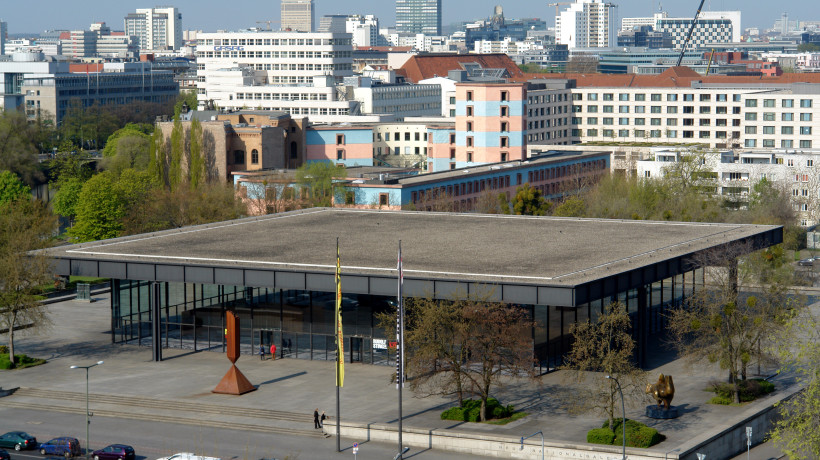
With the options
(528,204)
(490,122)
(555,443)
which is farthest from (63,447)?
(490,122)

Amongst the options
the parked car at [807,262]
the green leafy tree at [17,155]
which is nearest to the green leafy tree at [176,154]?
the green leafy tree at [17,155]

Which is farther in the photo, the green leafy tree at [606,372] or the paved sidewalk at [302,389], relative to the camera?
the paved sidewalk at [302,389]

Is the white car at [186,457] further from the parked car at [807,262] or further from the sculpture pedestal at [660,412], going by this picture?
the parked car at [807,262]

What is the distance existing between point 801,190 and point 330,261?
82.0 meters

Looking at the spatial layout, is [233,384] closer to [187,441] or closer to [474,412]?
[187,441]

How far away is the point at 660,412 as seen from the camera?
63.3 meters

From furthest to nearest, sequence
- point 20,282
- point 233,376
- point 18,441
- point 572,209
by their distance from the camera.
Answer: point 572,209
point 20,282
point 233,376
point 18,441

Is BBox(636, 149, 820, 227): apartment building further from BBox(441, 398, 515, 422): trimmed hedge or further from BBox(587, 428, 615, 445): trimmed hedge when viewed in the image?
BBox(587, 428, 615, 445): trimmed hedge

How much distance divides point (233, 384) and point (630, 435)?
22.9m

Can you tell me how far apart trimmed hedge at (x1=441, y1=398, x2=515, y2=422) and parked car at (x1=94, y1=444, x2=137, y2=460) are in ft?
52.0

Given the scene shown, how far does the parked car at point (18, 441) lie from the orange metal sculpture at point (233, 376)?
38.9 feet

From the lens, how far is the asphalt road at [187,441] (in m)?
59.4

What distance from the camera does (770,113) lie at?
181 meters

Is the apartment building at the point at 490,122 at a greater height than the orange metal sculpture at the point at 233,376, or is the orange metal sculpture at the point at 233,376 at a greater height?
the apartment building at the point at 490,122
